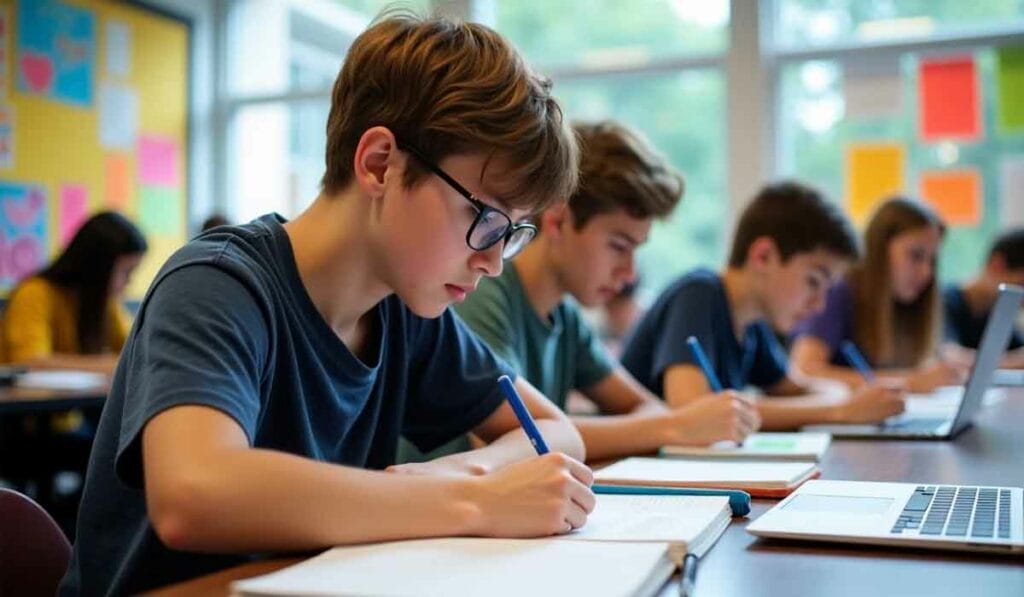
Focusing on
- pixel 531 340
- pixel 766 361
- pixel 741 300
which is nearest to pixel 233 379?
pixel 531 340

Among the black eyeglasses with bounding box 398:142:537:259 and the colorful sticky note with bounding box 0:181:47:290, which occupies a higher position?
the colorful sticky note with bounding box 0:181:47:290

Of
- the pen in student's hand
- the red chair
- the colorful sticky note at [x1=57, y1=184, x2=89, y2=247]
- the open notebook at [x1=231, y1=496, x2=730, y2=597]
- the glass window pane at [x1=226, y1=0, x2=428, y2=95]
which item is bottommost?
the red chair

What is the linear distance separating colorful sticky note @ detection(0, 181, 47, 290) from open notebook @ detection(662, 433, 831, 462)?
312cm

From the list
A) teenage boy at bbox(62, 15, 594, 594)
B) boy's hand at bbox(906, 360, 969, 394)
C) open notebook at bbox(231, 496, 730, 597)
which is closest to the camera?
open notebook at bbox(231, 496, 730, 597)

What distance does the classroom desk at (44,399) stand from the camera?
2344mm

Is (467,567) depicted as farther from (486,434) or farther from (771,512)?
(486,434)

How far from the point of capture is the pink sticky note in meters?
4.53

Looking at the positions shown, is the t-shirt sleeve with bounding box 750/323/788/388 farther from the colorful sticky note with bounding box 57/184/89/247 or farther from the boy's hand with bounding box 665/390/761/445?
the colorful sticky note with bounding box 57/184/89/247

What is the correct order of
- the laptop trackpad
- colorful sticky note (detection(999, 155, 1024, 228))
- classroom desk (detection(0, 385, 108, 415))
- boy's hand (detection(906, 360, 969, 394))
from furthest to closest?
colorful sticky note (detection(999, 155, 1024, 228)) < boy's hand (detection(906, 360, 969, 394)) < classroom desk (detection(0, 385, 108, 415)) < the laptop trackpad

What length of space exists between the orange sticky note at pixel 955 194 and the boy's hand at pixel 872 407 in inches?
93.1

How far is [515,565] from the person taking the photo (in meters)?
0.76

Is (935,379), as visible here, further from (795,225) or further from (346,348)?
(346,348)

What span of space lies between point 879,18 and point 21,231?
338cm

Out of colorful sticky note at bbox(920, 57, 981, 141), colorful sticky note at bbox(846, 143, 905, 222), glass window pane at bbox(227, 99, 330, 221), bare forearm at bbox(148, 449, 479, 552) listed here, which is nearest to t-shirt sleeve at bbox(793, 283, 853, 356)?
colorful sticky note at bbox(846, 143, 905, 222)
